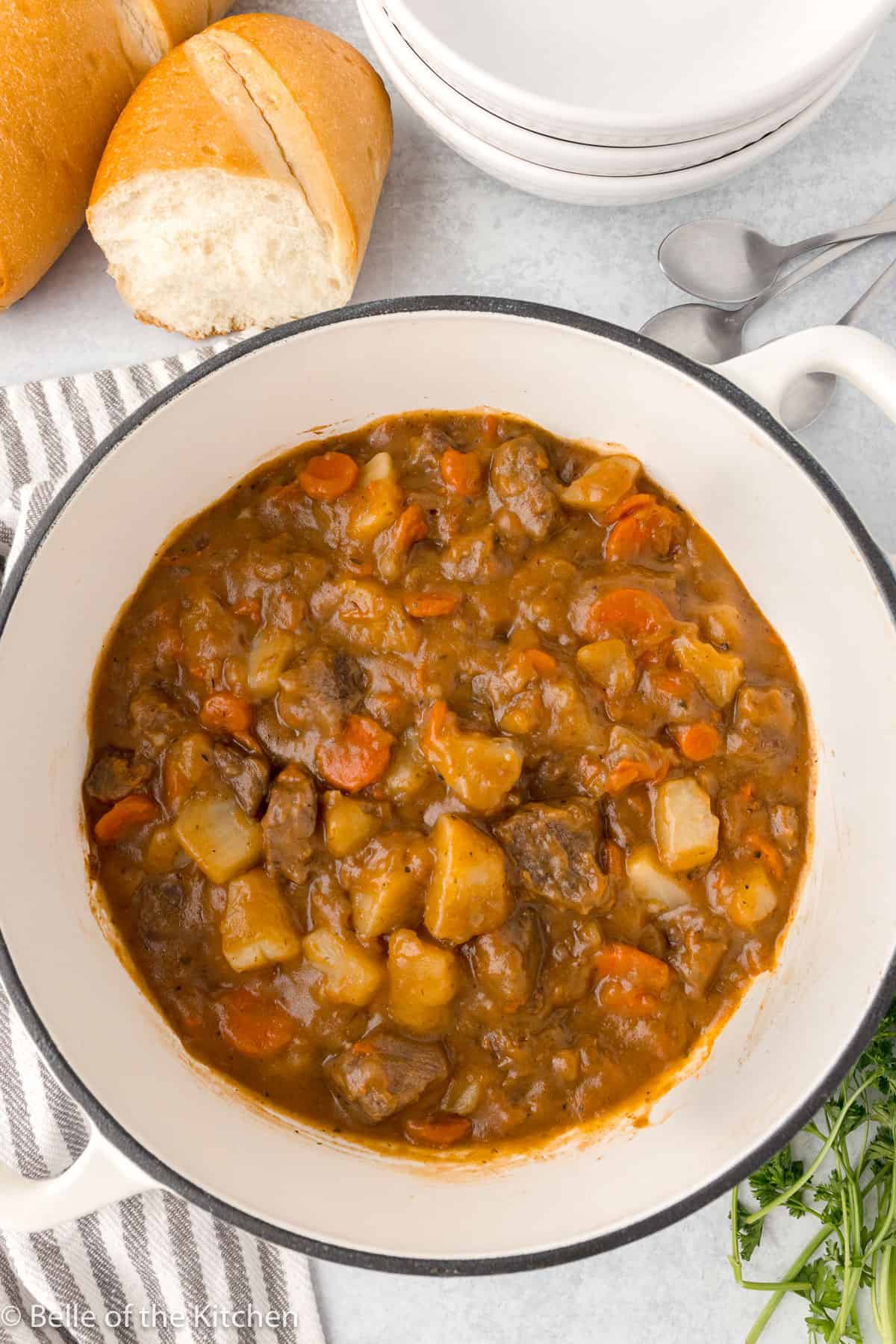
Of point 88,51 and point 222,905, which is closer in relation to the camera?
point 222,905

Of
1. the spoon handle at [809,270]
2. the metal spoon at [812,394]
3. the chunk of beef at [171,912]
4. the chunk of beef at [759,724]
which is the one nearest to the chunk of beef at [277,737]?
the chunk of beef at [171,912]

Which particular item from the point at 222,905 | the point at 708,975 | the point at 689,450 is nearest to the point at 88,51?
the point at 689,450

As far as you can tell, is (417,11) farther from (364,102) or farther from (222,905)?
(222,905)

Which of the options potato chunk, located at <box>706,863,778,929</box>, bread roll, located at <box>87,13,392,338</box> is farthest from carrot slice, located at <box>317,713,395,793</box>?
bread roll, located at <box>87,13,392,338</box>

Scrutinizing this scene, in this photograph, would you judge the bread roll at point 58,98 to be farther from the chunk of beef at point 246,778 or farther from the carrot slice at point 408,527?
the chunk of beef at point 246,778

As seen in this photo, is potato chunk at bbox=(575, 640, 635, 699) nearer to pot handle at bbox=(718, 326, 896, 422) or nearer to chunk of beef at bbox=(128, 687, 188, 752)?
pot handle at bbox=(718, 326, 896, 422)

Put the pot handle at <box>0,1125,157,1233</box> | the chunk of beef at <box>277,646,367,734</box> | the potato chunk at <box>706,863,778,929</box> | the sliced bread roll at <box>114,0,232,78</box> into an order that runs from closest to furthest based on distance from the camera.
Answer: the pot handle at <box>0,1125,157,1233</box>
the chunk of beef at <box>277,646,367,734</box>
the potato chunk at <box>706,863,778,929</box>
the sliced bread roll at <box>114,0,232,78</box>
